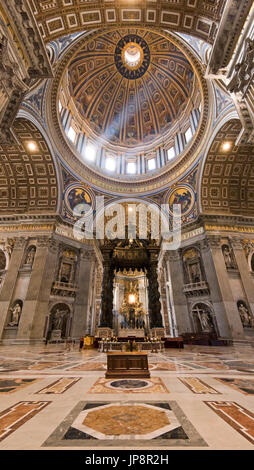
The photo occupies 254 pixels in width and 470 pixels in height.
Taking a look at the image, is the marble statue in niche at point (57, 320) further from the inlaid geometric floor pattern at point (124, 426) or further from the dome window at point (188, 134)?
the dome window at point (188, 134)

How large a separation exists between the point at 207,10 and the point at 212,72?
7.50 ft

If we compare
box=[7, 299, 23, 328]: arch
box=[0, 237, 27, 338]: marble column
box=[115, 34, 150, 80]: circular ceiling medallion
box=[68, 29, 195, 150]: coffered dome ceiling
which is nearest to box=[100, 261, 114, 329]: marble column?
box=[7, 299, 23, 328]: arch

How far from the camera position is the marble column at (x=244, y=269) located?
46.1 feet

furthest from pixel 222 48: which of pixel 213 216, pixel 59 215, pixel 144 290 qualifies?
Result: pixel 144 290

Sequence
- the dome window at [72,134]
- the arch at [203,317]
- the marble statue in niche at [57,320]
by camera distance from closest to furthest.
→ the arch at [203,317]
the marble statue in niche at [57,320]
the dome window at [72,134]

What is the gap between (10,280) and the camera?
14578 mm

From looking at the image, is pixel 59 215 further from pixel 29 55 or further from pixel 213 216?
pixel 213 216

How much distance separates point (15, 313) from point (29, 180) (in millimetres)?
10879

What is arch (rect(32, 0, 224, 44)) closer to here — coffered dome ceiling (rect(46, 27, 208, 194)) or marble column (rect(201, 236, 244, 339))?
coffered dome ceiling (rect(46, 27, 208, 194))

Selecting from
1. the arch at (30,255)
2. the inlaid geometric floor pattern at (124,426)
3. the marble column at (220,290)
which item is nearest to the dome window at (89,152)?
the arch at (30,255)

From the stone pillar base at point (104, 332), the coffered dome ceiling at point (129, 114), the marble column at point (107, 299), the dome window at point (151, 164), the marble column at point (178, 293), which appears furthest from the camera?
the dome window at point (151, 164)

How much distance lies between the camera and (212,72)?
8.92 metres

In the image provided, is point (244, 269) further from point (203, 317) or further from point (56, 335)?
point (56, 335)

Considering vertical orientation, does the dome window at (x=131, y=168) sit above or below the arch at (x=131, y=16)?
above
